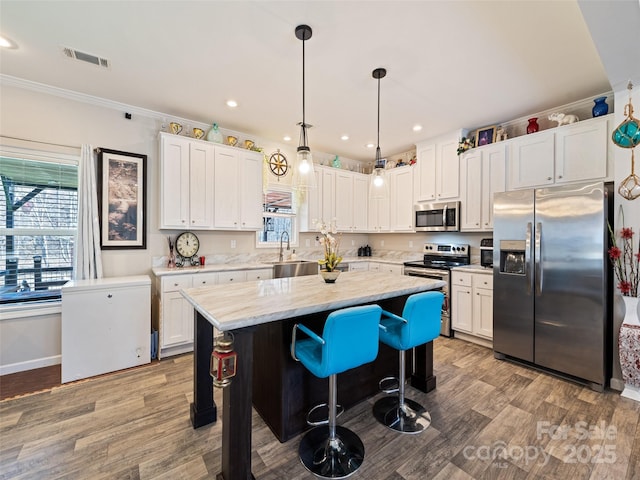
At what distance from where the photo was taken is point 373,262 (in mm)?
4902

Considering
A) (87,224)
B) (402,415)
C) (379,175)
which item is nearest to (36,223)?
(87,224)

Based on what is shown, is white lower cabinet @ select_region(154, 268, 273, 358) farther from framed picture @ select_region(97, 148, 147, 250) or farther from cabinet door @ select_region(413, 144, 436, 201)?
cabinet door @ select_region(413, 144, 436, 201)

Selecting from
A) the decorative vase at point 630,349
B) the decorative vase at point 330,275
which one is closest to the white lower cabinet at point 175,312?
the decorative vase at point 330,275

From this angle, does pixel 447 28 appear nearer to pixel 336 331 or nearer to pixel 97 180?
pixel 336 331

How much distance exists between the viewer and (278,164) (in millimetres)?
4562

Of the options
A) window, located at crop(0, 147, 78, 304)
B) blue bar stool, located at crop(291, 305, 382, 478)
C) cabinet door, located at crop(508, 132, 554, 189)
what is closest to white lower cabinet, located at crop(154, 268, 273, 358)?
window, located at crop(0, 147, 78, 304)

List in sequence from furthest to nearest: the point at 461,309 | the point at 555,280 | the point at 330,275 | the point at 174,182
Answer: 1. the point at 461,309
2. the point at 174,182
3. the point at 555,280
4. the point at 330,275

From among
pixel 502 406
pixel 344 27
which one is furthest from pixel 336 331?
pixel 344 27

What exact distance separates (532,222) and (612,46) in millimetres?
1506

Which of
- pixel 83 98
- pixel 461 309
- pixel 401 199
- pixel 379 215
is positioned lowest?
pixel 461 309

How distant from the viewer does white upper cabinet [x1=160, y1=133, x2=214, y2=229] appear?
336cm

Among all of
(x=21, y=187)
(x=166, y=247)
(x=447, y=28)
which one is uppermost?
(x=447, y=28)

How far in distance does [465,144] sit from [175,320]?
4.33 metres

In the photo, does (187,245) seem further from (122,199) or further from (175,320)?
(175,320)
